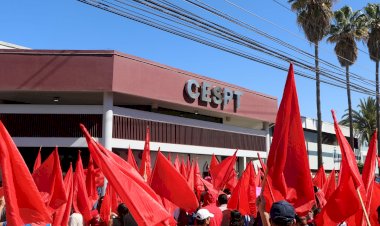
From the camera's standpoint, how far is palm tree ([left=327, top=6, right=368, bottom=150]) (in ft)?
105

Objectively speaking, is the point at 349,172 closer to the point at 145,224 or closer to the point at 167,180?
the point at 145,224

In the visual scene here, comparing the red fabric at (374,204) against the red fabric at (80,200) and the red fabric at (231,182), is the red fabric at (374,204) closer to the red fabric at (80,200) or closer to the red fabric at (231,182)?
the red fabric at (80,200)

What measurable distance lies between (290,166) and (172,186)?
2389 mm

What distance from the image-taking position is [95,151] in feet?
14.6

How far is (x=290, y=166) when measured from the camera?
457 cm

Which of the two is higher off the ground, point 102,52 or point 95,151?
point 102,52

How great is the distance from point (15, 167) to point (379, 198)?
4.45 meters

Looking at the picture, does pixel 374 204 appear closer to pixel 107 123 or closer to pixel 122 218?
pixel 122 218

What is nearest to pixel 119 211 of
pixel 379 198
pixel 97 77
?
pixel 379 198

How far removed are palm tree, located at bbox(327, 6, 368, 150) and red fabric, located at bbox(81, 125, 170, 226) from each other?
96.8ft

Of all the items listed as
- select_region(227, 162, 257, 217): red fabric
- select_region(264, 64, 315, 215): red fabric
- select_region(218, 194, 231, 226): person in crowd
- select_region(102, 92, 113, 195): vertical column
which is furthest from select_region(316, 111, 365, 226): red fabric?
select_region(102, 92, 113, 195): vertical column

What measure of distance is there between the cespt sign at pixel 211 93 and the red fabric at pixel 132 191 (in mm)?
19210

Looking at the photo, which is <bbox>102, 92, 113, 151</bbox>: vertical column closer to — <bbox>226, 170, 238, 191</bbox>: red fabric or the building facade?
the building facade

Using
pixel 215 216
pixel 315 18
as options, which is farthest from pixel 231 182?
pixel 315 18
